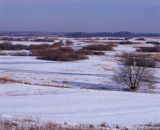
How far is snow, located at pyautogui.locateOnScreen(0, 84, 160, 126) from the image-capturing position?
15224mm

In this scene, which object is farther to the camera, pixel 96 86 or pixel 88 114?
pixel 96 86

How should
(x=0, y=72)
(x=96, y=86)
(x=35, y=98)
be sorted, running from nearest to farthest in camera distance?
1. (x=35, y=98)
2. (x=96, y=86)
3. (x=0, y=72)

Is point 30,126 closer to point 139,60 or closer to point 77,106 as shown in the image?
point 77,106

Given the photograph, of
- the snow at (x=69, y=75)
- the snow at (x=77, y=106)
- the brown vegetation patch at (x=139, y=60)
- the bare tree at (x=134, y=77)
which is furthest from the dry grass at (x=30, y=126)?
the brown vegetation patch at (x=139, y=60)

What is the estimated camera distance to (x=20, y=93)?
76.1ft

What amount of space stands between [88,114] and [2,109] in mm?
3324

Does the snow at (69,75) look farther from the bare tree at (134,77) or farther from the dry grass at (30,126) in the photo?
the dry grass at (30,126)

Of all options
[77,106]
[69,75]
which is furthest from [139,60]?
[77,106]

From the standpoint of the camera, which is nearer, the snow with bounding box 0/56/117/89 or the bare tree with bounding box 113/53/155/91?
the snow with bounding box 0/56/117/89

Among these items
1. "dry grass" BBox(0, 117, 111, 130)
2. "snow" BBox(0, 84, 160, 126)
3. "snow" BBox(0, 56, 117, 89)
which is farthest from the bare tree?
"dry grass" BBox(0, 117, 111, 130)

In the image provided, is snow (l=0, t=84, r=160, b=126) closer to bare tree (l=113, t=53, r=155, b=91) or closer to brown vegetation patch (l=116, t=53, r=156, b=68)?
bare tree (l=113, t=53, r=155, b=91)

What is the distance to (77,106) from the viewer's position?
18688mm

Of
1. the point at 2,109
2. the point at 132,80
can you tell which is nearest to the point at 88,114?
the point at 2,109

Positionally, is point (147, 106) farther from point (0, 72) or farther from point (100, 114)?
point (0, 72)
